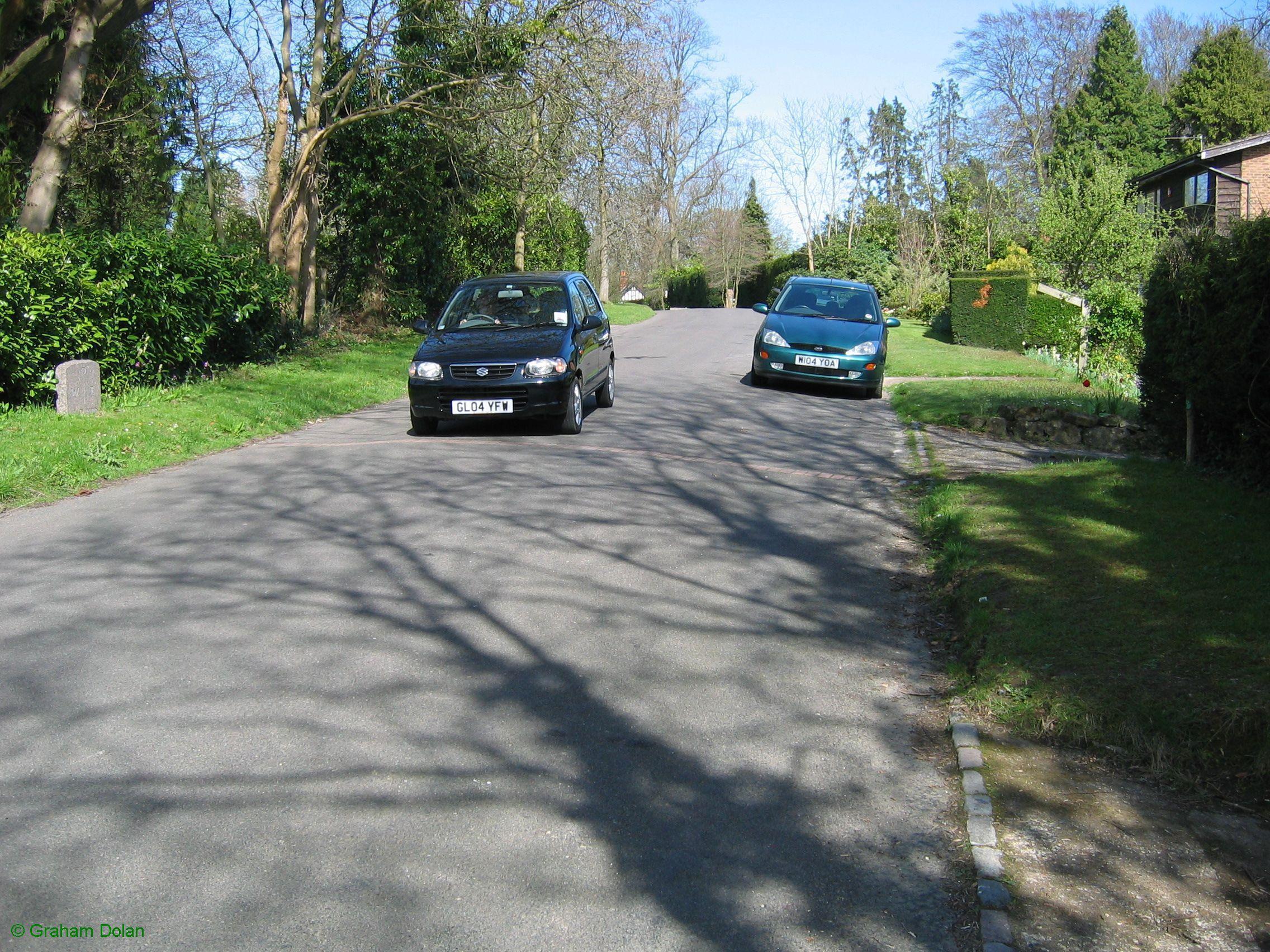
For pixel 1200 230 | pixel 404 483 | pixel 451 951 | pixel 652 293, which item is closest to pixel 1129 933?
pixel 451 951

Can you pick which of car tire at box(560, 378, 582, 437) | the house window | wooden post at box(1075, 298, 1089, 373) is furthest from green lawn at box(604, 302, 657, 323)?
car tire at box(560, 378, 582, 437)

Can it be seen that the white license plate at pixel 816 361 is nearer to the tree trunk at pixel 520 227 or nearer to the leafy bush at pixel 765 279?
the tree trunk at pixel 520 227

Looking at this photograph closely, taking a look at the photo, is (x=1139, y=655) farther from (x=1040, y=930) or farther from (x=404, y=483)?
(x=404, y=483)

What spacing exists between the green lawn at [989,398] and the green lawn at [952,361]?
1200mm

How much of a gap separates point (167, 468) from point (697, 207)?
6982 centimetres

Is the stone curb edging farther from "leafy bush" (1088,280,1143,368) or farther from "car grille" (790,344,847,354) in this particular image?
"leafy bush" (1088,280,1143,368)

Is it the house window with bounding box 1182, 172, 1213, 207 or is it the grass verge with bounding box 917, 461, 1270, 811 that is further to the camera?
the house window with bounding box 1182, 172, 1213, 207

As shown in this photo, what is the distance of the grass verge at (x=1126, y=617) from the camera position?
14.1 feet

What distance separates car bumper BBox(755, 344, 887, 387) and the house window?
95.4ft

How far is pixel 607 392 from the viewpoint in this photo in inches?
578

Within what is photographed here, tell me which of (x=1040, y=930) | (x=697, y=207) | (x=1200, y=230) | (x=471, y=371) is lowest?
(x=1040, y=930)

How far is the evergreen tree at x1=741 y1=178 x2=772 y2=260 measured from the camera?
8231 cm

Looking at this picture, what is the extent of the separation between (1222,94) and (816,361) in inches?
1883

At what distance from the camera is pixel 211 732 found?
14.2 ft
